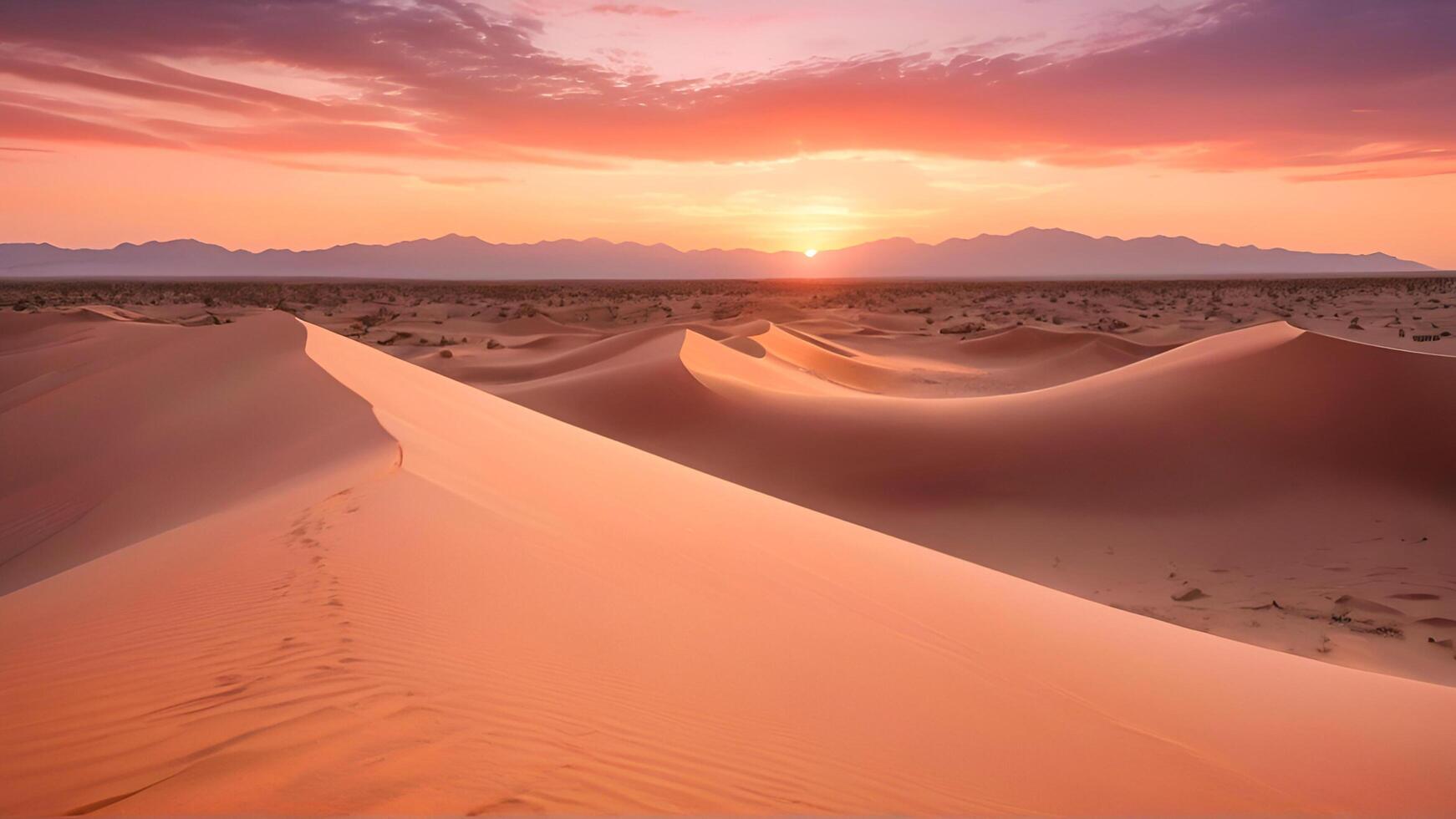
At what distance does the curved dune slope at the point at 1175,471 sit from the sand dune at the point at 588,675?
2912mm

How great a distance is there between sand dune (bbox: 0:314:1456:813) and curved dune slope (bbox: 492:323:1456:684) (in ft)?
9.56

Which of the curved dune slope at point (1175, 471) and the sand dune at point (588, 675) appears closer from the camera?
the sand dune at point (588, 675)

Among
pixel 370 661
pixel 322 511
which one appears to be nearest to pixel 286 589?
pixel 370 661

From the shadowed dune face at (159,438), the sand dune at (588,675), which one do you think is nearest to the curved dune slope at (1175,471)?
the sand dune at (588,675)

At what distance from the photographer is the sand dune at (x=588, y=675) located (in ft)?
7.57

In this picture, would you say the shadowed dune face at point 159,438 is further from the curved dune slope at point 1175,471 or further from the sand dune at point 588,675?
the curved dune slope at point 1175,471

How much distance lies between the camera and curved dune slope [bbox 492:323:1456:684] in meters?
8.22

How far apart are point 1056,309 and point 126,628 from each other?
45.6m

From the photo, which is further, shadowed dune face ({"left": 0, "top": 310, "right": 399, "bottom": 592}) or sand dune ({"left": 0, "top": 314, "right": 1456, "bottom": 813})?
shadowed dune face ({"left": 0, "top": 310, "right": 399, "bottom": 592})

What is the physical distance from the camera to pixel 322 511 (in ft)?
14.7

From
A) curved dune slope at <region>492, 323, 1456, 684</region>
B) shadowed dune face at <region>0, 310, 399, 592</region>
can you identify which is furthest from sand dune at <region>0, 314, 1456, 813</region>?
→ curved dune slope at <region>492, 323, 1456, 684</region>

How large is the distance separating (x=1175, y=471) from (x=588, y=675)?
10976 mm

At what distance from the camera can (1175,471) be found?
1170 centimetres

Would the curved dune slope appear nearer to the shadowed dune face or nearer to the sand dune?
the sand dune
